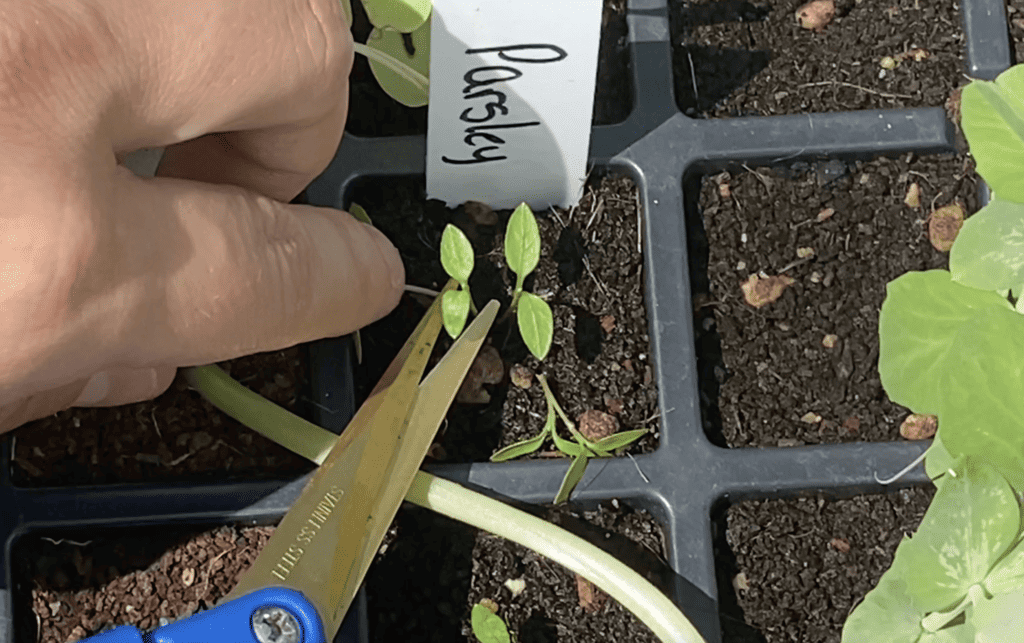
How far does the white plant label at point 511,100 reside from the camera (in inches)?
26.5

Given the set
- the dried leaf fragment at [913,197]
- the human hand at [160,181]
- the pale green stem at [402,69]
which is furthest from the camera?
the dried leaf fragment at [913,197]

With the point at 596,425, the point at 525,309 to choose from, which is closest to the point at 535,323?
the point at 525,309

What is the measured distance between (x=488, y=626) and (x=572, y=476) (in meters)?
0.12

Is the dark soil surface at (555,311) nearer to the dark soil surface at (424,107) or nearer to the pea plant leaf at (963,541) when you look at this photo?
the dark soil surface at (424,107)

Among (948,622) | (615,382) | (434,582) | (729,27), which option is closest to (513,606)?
(434,582)

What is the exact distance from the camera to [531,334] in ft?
2.40

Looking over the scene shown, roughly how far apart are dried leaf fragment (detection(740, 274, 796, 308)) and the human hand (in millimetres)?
360

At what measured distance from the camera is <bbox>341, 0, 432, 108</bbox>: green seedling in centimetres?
70

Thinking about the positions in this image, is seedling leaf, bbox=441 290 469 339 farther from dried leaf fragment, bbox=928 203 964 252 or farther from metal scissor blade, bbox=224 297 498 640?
dried leaf fragment, bbox=928 203 964 252

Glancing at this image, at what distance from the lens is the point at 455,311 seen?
743mm

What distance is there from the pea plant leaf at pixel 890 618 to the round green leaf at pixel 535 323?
0.27 m

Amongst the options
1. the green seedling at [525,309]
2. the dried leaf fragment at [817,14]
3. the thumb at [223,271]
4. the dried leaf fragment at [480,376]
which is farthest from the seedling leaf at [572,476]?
the dried leaf fragment at [817,14]

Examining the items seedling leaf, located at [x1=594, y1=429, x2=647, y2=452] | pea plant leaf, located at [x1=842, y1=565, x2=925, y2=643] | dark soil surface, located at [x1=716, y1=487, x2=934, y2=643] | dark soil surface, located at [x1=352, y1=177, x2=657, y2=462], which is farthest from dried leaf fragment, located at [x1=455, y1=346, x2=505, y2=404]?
pea plant leaf, located at [x1=842, y1=565, x2=925, y2=643]

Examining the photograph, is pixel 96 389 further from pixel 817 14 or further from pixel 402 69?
pixel 817 14
